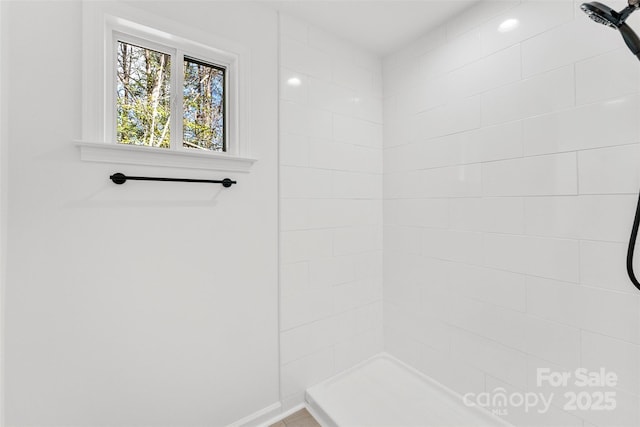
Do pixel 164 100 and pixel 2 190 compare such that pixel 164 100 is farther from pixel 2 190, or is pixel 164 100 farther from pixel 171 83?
pixel 2 190

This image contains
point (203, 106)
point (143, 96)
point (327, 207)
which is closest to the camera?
point (143, 96)

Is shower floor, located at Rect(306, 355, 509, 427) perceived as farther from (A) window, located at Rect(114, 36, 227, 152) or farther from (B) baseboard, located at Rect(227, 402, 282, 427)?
(A) window, located at Rect(114, 36, 227, 152)

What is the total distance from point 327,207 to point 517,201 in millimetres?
1003

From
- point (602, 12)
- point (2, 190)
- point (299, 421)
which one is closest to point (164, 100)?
point (2, 190)

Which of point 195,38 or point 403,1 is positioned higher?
point 403,1

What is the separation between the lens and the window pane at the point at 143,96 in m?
1.21

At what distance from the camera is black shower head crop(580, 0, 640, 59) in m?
0.84

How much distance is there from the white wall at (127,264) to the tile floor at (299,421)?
0.14 meters

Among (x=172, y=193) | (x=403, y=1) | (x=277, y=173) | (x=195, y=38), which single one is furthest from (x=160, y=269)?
(x=403, y=1)

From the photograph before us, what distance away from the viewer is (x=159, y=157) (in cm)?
120

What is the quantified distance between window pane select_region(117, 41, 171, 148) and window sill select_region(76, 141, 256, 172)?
0.39 feet

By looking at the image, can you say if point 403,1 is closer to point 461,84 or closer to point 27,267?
point 461,84

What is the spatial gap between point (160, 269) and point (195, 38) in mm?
1084

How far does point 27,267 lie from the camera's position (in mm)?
988
